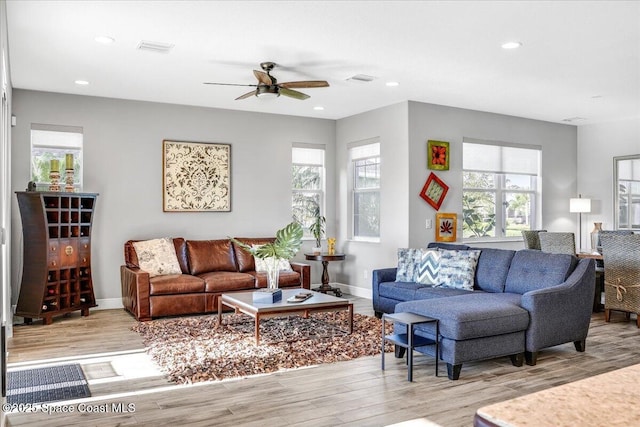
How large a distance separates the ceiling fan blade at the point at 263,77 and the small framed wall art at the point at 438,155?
2.74 m

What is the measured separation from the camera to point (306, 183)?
809cm

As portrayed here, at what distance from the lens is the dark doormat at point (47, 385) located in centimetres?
338

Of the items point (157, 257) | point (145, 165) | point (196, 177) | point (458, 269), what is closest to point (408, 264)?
point (458, 269)

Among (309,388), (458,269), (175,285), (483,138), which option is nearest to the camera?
(309,388)

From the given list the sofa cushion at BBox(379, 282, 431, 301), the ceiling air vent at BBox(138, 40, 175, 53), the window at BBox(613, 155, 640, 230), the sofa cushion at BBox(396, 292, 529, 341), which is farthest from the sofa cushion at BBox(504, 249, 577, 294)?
the window at BBox(613, 155, 640, 230)

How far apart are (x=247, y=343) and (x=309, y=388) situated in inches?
50.1

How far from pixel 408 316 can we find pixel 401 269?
1906 mm

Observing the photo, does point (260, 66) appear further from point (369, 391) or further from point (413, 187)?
point (369, 391)

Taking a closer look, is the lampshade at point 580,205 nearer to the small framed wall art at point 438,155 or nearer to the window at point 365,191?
the small framed wall art at point 438,155

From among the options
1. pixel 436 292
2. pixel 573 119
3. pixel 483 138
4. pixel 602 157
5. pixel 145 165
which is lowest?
pixel 436 292

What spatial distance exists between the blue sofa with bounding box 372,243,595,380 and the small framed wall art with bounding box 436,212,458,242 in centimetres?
189

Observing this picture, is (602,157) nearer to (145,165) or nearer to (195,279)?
(195,279)

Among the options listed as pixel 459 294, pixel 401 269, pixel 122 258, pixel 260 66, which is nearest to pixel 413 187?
pixel 401 269

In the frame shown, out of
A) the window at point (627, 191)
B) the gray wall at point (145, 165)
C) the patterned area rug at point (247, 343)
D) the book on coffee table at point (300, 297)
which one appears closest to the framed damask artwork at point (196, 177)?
the gray wall at point (145, 165)
